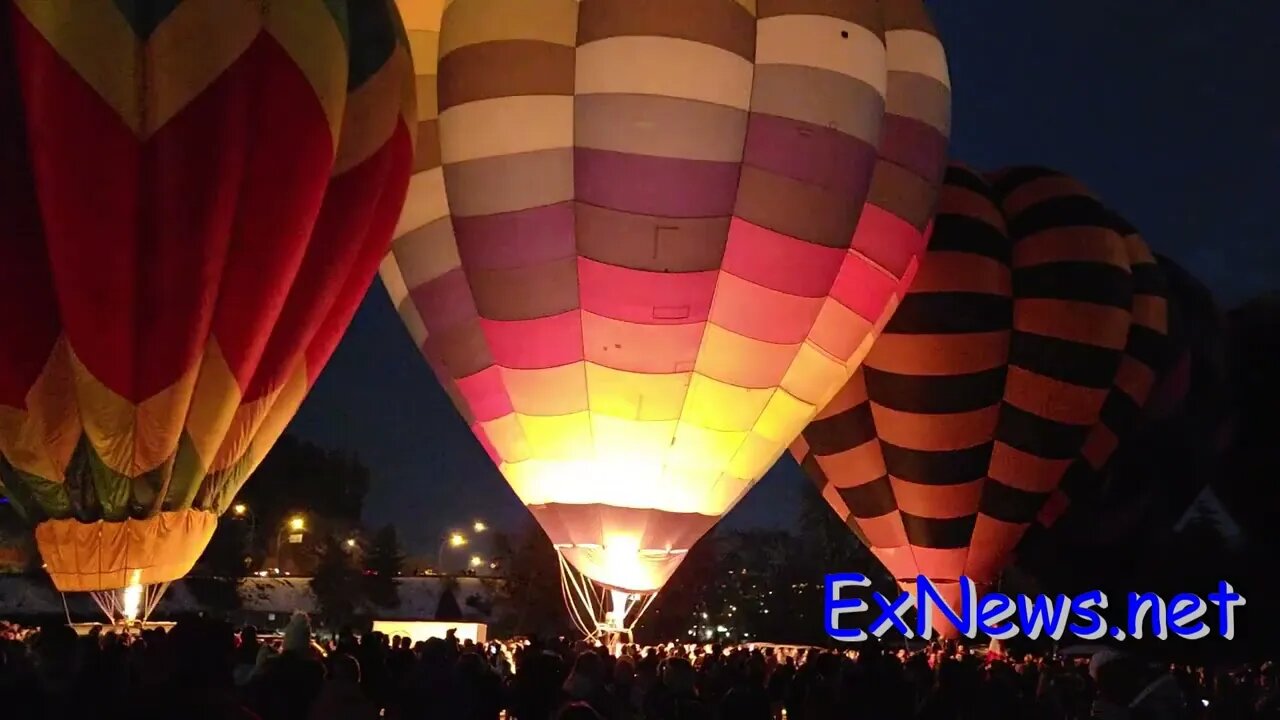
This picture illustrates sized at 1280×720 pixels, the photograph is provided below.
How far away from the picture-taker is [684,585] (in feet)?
95.9

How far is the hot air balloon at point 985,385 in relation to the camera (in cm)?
1270

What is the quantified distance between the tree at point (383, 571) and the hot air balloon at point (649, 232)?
63.2ft

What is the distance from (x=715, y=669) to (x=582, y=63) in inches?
199

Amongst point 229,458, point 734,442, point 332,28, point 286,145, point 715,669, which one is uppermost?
point 332,28

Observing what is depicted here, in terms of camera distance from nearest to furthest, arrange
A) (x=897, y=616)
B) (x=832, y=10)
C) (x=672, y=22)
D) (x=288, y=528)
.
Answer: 1. (x=672, y=22)
2. (x=832, y=10)
3. (x=897, y=616)
4. (x=288, y=528)

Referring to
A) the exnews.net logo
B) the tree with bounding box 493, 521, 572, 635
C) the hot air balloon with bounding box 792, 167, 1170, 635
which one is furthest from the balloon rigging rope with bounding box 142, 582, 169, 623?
the tree with bounding box 493, 521, 572, 635

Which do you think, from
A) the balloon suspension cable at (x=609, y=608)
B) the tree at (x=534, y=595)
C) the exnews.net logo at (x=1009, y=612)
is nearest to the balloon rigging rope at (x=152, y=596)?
the balloon suspension cable at (x=609, y=608)

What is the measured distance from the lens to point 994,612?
13156 millimetres

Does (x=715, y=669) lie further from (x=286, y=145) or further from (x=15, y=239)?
(x=15, y=239)

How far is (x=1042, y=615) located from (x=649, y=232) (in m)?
7.81

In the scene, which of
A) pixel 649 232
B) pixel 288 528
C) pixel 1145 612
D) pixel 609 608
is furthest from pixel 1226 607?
pixel 288 528

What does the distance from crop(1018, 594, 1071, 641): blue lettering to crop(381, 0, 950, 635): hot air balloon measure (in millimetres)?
5335

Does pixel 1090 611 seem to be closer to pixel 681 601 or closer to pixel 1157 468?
pixel 1157 468

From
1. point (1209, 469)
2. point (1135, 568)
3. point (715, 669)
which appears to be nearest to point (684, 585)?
point (1135, 568)
